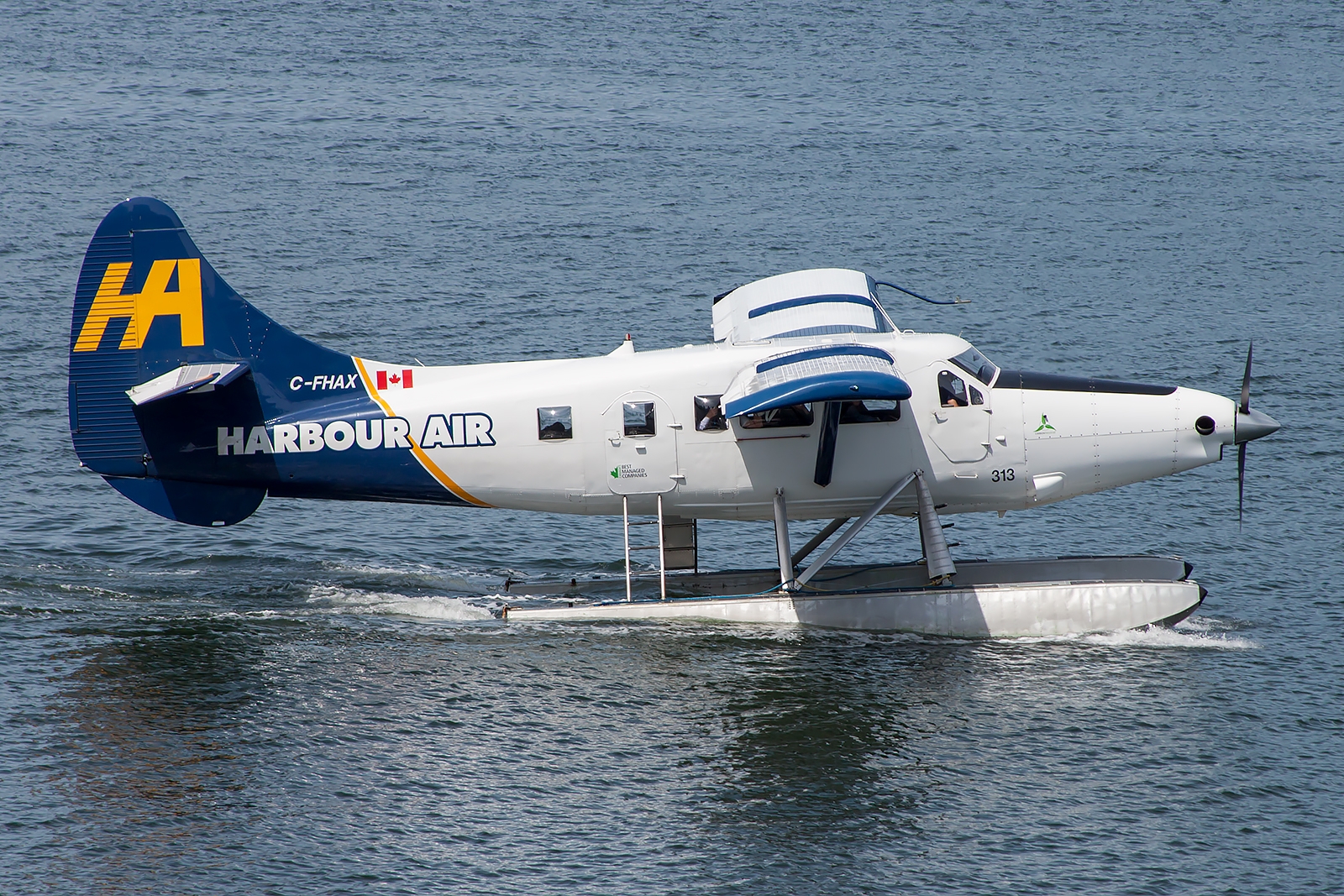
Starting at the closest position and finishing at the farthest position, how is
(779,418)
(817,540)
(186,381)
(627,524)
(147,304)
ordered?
1. (186,381)
2. (147,304)
3. (779,418)
4. (627,524)
5. (817,540)

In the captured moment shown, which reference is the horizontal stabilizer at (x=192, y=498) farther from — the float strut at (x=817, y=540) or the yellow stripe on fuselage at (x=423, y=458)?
the float strut at (x=817, y=540)

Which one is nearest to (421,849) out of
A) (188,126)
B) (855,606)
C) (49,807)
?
(49,807)

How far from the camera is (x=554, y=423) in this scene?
19.6 m

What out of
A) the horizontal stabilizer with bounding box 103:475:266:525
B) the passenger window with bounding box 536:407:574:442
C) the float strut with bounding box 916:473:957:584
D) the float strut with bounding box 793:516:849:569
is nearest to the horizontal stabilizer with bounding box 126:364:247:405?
the horizontal stabilizer with bounding box 103:475:266:525

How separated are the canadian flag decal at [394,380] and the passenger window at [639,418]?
3224mm

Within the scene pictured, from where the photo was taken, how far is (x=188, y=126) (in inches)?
1943

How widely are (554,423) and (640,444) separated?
1.30 meters

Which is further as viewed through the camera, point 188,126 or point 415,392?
point 188,126

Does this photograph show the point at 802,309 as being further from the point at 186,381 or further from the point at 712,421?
the point at 186,381

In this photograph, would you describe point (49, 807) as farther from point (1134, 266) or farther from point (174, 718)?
point (1134, 266)

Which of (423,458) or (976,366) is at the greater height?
(976,366)

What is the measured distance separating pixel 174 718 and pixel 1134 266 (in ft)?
103

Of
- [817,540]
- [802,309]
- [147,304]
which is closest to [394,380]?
[147,304]

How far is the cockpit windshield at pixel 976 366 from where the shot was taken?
1966cm
